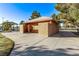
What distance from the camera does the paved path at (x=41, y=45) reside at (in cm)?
502

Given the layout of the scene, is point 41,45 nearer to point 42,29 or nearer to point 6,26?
point 42,29

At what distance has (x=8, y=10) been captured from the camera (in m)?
5.48

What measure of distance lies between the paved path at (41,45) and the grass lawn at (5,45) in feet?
0.42

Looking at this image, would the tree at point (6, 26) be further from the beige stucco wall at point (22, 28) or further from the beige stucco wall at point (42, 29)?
the beige stucco wall at point (42, 29)

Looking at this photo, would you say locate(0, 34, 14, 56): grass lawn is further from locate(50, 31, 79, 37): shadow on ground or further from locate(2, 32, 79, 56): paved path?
locate(50, 31, 79, 37): shadow on ground

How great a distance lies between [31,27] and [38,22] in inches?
16.9

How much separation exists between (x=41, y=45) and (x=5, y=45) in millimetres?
1023

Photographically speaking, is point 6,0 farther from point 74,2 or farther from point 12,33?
point 74,2

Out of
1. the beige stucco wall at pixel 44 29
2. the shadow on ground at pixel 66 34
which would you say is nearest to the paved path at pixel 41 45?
the beige stucco wall at pixel 44 29

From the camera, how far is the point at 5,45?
525 centimetres

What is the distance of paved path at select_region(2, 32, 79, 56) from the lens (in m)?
5.02

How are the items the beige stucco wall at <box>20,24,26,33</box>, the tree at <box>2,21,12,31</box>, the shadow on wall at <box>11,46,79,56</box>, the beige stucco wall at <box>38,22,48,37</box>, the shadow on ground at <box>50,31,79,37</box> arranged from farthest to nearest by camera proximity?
the shadow on ground at <box>50,31,79,37</box> → the beige stucco wall at <box>38,22,48,37</box> → the beige stucco wall at <box>20,24,26,33</box> → the tree at <box>2,21,12,31</box> → the shadow on wall at <box>11,46,79,56</box>

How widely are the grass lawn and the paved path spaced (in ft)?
0.42

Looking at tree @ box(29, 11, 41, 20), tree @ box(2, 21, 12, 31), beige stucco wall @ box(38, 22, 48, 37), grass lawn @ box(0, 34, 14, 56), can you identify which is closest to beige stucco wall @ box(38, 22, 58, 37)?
beige stucco wall @ box(38, 22, 48, 37)
